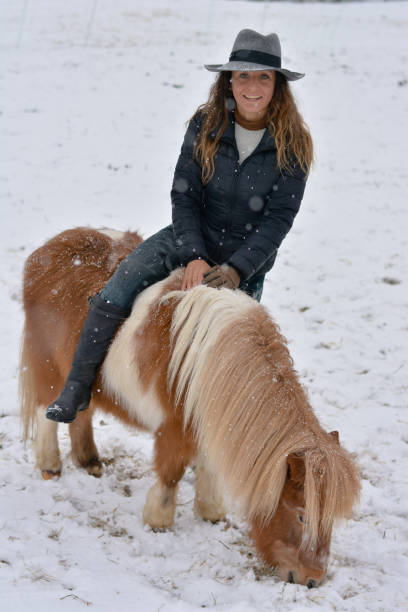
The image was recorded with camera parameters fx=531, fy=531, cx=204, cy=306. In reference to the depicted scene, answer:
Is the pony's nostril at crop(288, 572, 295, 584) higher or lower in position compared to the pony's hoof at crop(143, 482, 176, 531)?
higher

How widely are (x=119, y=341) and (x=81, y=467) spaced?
1.15 meters

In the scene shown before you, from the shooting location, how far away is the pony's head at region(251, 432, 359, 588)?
214cm

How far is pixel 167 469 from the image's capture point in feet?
9.17

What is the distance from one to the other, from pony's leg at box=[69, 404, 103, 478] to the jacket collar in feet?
6.31

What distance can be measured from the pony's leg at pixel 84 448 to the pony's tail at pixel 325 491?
1.69 m

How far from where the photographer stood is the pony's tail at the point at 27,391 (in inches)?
134

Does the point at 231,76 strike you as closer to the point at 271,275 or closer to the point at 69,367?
the point at 69,367

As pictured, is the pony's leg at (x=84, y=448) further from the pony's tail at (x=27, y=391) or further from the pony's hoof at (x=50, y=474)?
the pony's tail at (x=27, y=391)

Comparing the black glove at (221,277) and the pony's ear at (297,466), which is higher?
the black glove at (221,277)

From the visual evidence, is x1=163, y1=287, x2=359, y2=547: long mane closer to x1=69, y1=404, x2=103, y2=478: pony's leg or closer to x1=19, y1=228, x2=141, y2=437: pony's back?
x1=19, y1=228, x2=141, y2=437: pony's back

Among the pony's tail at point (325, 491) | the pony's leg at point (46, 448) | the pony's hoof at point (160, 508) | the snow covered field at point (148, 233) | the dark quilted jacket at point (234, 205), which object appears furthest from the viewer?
the pony's leg at point (46, 448)

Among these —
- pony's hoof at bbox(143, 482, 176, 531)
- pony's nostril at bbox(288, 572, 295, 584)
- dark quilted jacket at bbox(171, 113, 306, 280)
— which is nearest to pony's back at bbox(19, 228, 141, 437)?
dark quilted jacket at bbox(171, 113, 306, 280)

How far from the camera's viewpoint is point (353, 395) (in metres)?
4.35

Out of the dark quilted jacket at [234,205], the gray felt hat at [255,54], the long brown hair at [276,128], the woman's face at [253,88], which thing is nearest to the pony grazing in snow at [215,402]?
the dark quilted jacket at [234,205]
